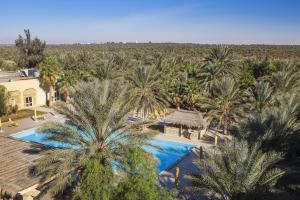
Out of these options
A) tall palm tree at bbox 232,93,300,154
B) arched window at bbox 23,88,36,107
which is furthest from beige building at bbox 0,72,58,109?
tall palm tree at bbox 232,93,300,154

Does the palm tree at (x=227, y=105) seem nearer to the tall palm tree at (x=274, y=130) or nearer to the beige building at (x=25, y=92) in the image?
the tall palm tree at (x=274, y=130)

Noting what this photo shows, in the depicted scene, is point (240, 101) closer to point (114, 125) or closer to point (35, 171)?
point (114, 125)

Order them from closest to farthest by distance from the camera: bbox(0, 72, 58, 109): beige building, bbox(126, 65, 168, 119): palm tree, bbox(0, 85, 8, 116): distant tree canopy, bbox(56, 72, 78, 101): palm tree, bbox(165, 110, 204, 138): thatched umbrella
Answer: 1. bbox(165, 110, 204, 138): thatched umbrella
2. bbox(126, 65, 168, 119): palm tree
3. bbox(0, 85, 8, 116): distant tree canopy
4. bbox(0, 72, 58, 109): beige building
5. bbox(56, 72, 78, 101): palm tree

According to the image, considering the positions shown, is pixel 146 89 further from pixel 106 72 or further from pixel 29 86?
pixel 29 86

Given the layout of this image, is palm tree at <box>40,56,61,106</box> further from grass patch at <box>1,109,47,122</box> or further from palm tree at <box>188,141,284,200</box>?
palm tree at <box>188,141,284,200</box>

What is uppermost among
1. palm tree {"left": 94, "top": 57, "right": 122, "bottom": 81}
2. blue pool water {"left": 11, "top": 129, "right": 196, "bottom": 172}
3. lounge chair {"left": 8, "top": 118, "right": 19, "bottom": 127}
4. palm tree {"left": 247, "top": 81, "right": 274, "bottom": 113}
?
palm tree {"left": 94, "top": 57, "right": 122, "bottom": 81}

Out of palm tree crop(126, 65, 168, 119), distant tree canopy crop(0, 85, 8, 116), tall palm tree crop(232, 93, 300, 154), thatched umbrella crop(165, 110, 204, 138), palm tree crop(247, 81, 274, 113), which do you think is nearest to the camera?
tall palm tree crop(232, 93, 300, 154)
